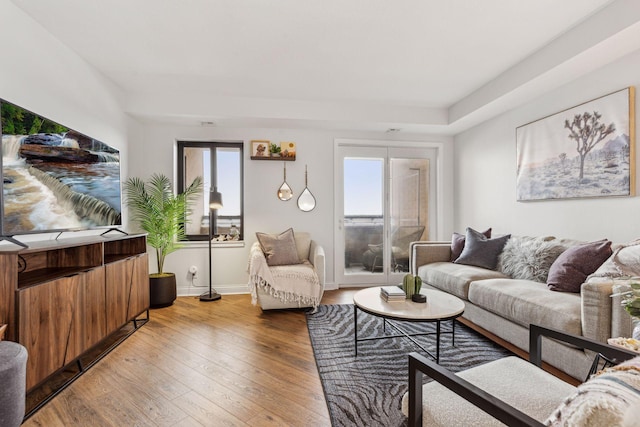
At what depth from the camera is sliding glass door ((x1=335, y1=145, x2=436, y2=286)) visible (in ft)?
15.3

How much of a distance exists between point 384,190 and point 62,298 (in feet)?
12.5

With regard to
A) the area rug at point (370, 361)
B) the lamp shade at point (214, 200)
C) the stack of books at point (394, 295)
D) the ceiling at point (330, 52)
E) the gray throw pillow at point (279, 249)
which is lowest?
the area rug at point (370, 361)

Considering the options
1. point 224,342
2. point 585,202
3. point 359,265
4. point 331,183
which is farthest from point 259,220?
point 585,202

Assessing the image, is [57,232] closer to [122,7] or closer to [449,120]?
[122,7]

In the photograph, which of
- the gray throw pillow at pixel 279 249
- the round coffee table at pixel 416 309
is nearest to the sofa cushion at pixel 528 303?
the round coffee table at pixel 416 309

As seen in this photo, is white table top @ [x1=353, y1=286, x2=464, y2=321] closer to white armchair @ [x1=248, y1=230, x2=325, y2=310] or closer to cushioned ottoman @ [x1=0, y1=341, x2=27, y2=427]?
white armchair @ [x1=248, y1=230, x2=325, y2=310]

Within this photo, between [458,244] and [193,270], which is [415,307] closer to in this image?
[458,244]

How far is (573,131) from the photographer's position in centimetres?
287

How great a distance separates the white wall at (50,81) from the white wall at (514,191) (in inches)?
170

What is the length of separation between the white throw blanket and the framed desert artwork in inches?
97.6

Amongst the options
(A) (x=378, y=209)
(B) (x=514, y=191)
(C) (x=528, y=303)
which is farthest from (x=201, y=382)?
(B) (x=514, y=191)

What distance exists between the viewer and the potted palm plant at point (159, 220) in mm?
3633

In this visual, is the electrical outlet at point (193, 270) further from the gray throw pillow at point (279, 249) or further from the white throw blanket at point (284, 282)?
the white throw blanket at point (284, 282)

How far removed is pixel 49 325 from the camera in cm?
183
